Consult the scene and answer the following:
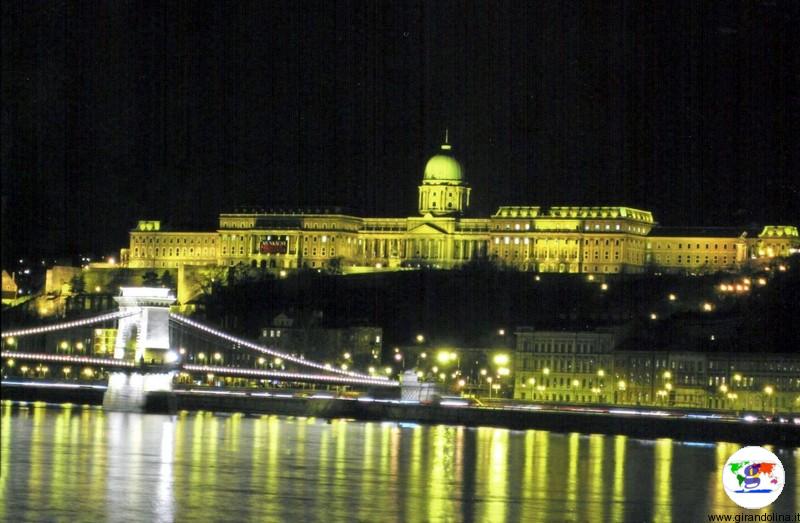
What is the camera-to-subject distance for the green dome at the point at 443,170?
121 meters

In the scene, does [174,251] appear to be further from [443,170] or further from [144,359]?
[144,359]

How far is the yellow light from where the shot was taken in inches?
2881

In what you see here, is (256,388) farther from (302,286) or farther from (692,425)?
(302,286)

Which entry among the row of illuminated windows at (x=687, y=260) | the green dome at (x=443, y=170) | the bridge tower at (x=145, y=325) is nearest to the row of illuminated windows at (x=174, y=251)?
the green dome at (x=443, y=170)

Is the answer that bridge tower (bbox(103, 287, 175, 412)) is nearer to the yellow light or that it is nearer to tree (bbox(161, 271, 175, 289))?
the yellow light

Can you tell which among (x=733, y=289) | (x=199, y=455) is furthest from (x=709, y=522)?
(x=733, y=289)

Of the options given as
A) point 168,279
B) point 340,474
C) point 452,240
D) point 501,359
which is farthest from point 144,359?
point 452,240

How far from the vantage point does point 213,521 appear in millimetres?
31469

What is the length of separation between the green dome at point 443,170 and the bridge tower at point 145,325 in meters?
61.1

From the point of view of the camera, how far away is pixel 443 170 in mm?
121625

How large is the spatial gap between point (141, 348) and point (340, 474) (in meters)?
19.4

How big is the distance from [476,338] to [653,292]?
14277 millimetres

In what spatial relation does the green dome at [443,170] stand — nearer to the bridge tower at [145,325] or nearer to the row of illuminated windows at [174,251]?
the row of illuminated windows at [174,251]

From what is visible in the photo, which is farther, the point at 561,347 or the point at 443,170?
the point at 443,170
